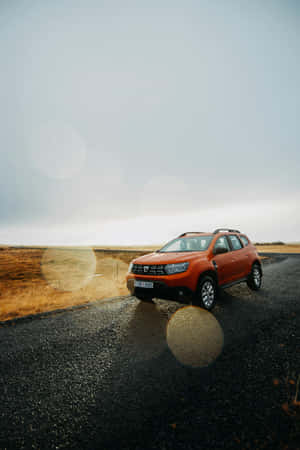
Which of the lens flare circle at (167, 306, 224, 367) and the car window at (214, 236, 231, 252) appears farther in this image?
the car window at (214, 236, 231, 252)

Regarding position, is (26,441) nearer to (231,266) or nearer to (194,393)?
(194,393)

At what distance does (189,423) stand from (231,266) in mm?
4719

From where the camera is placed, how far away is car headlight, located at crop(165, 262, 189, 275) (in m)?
4.86

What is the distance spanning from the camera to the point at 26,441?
1.91 m

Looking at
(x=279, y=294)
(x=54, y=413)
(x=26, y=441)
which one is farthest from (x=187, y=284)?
(x=279, y=294)

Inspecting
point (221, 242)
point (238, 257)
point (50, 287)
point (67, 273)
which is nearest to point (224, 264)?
point (221, 242)

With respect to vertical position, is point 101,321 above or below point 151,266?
below

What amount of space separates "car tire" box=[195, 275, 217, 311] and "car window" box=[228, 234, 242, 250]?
6.41ft

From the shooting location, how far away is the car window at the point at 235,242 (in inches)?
273

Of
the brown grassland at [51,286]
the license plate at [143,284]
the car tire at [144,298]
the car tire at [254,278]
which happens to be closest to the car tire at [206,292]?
the license plate at [143,284]

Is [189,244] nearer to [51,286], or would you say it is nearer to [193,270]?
[193,270]

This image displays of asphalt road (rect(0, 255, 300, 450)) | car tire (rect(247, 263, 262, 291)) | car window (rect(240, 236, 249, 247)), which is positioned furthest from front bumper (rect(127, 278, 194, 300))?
car window (rect(240, 236, 249, 247))

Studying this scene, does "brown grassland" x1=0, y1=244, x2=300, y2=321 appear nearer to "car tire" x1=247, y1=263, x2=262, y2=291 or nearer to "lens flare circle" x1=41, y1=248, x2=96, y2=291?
"lens flare circle" x1=41, y1=248, x2=96, y2=291

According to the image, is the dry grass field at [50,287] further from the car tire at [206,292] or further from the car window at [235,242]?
the car window at [235,242]
